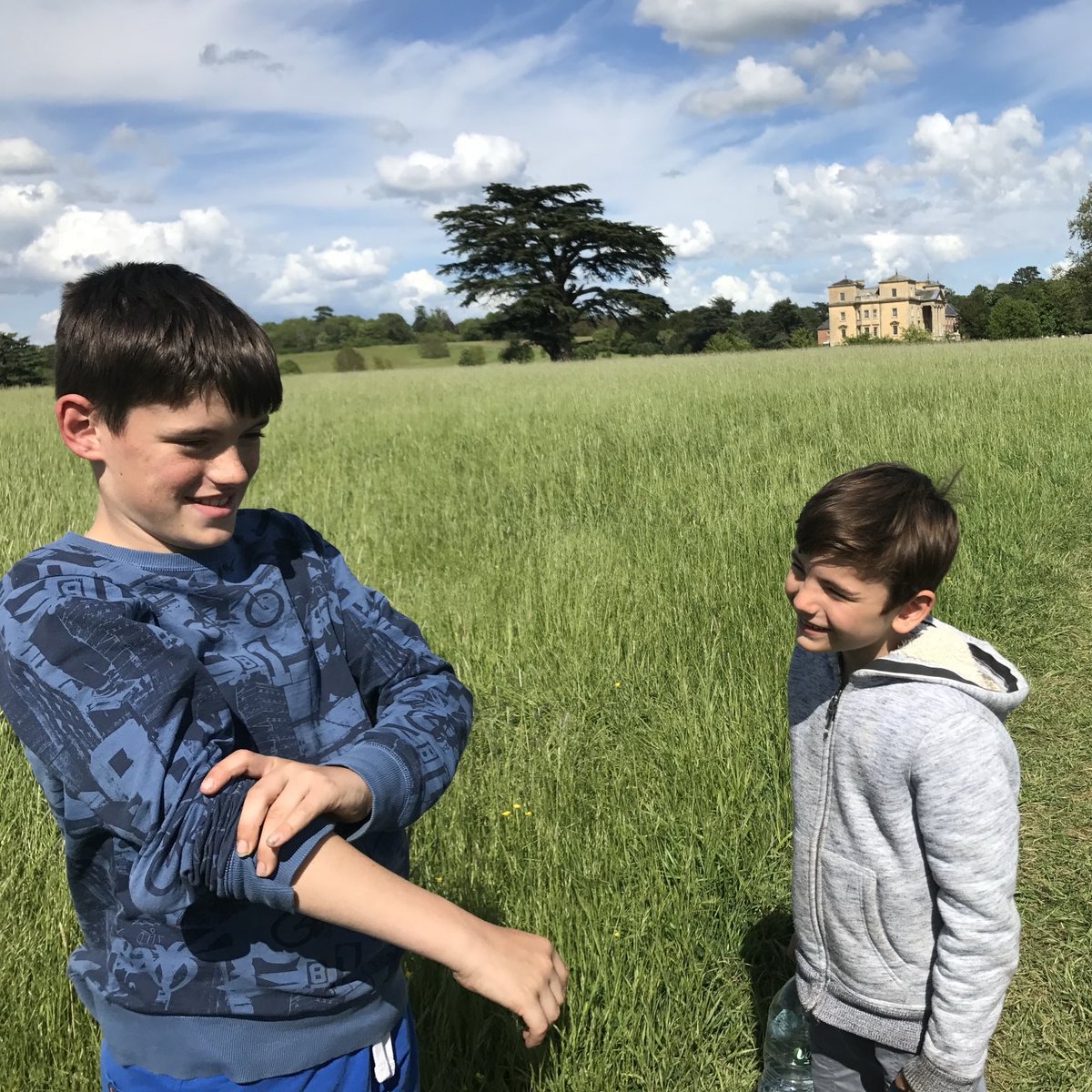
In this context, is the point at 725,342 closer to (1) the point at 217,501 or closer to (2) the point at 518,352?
(2) the point at 518,352

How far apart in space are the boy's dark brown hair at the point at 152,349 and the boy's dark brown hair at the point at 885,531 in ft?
3.00

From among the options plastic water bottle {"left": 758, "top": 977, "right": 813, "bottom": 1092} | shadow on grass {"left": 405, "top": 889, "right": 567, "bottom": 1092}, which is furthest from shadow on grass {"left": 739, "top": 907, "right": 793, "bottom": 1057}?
shadow on grass {"left": 405, "top": 889, "right": 567, "bottom": 1092}

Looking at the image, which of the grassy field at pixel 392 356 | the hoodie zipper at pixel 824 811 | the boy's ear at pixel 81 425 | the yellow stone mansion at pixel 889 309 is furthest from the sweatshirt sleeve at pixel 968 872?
the yellow stone mansion at pixel 889 309

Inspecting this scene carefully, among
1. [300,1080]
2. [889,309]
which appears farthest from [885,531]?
[889,309]

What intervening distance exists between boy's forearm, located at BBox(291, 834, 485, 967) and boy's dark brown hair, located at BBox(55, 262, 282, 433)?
1.83ft

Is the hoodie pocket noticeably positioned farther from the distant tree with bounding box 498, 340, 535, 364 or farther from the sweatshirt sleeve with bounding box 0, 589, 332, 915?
the distant tree with bounding box 498, 340, 535, 364

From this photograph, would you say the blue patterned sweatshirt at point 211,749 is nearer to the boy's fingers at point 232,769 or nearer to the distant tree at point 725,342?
the boy's fingers at point 232,769

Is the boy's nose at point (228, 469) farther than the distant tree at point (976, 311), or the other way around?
the distant tree at point (976, 311)

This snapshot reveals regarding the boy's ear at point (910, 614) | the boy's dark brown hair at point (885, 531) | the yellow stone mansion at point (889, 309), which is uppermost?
the yellow stone mansion at point (889, 309)

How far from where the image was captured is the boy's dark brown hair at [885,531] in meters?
1.49

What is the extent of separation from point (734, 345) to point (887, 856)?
68.9m

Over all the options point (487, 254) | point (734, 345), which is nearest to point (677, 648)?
point (487, 254)

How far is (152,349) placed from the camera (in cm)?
105

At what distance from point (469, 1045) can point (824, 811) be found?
1066 millimetres
